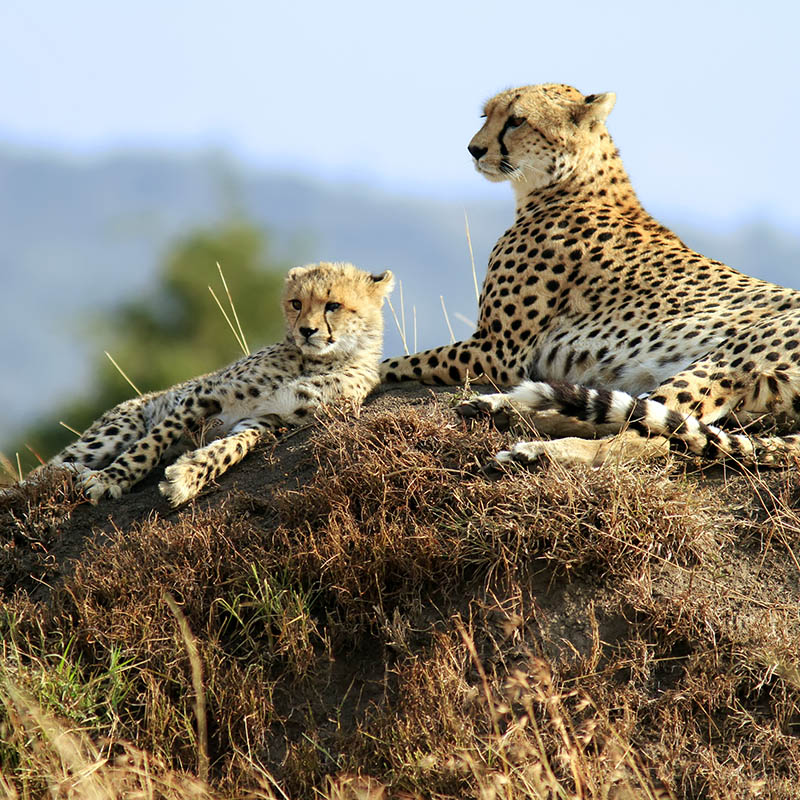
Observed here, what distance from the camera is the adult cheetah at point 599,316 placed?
12.5 feet

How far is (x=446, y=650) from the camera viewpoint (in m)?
3.06

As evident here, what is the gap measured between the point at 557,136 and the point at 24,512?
2.89 meters

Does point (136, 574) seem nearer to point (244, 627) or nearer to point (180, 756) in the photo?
point (244, 627)

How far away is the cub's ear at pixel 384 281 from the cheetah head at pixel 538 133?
2.99 ft

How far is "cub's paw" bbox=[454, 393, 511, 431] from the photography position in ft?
12.8

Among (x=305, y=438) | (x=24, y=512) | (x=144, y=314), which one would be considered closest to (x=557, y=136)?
(x=305, y=438)

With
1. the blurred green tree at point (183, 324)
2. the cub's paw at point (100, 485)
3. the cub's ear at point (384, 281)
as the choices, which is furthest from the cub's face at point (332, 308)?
the blurred green tree at point (183, 324)

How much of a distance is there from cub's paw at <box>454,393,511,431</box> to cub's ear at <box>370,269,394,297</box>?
3.33 ft

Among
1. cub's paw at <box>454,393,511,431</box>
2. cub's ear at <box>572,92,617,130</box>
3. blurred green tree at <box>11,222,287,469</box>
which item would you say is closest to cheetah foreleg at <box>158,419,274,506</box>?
cub's paw at <box>454,393,511,431</box>

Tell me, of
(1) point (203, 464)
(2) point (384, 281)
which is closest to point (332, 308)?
(2) point (384, 281)

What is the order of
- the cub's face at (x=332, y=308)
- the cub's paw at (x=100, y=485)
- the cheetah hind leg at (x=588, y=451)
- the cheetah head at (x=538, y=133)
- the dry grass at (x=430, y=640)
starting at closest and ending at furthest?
the dry grass at (x=430, y=640) < the cheetah hind leg at (x=588, y=451) < the cub's paw at (x=100, y=485) < the cub's face at (x=332, y=308) < the cheetah head at (x=538, y=133)

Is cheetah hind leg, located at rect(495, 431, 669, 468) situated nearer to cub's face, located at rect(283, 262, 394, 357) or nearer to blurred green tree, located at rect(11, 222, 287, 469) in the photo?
cub's face, located at rect(283, 262, 394, 357)

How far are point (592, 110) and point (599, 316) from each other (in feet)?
3.61

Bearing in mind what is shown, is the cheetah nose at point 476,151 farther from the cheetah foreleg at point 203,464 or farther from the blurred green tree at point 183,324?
the blurred green tree at point 183,324
